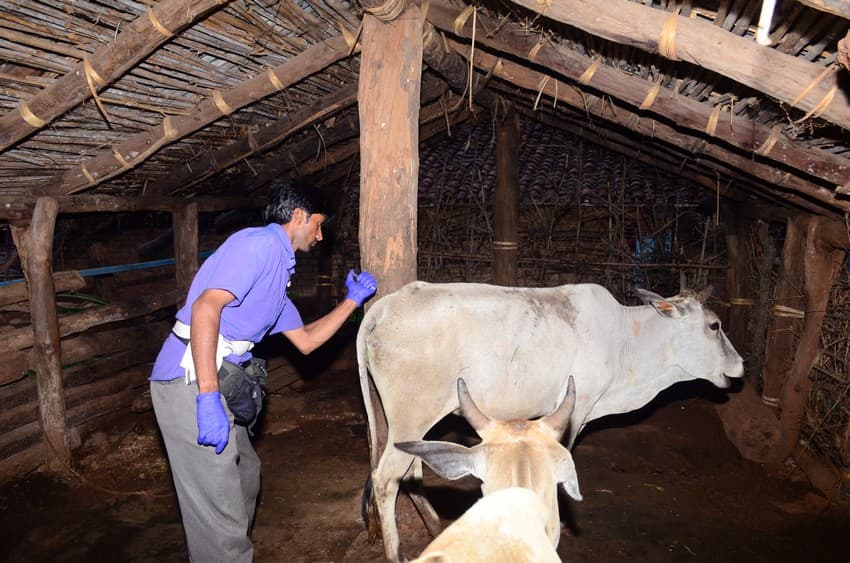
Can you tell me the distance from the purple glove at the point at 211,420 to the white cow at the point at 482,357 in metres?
1.19

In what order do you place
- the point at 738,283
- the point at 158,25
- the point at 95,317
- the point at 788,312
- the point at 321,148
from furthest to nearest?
the point at 321,148
the point at 738,283
the point at 95,317
the point at 788,312
the point at 158,25

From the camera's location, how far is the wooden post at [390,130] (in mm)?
3592

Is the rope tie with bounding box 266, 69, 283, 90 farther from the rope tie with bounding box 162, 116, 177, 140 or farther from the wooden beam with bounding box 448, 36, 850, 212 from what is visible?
the wooden beam with bounding box 448, 36, 850, 212

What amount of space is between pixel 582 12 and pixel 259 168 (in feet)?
16.9

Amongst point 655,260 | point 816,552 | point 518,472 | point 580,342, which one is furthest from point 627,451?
point 518,472

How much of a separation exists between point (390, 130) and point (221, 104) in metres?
1.79

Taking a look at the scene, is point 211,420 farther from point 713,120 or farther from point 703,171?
point 703,171

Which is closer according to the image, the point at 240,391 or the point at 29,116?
the point at 240,391

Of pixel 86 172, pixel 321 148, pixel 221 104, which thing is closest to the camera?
pixel 221 104

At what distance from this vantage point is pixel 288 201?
319 cm

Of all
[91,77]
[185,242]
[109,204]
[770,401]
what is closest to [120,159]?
[109,204]

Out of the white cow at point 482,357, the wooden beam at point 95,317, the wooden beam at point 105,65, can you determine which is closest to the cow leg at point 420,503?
the white cow at point 482,357

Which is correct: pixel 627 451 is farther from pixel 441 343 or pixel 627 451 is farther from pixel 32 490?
pixel 32 490

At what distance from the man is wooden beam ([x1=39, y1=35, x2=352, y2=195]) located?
64.1 inches
